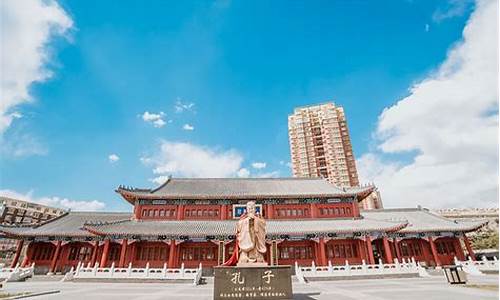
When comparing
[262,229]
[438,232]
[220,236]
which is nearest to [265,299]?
[262,229]

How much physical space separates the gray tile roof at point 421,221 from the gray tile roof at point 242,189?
641cm

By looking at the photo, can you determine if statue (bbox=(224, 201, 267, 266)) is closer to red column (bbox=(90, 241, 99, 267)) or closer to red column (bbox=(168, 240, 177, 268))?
red column (bbox=(168, 240, 177, 268))

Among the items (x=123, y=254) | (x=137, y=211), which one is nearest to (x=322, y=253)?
(x=123, y=254)

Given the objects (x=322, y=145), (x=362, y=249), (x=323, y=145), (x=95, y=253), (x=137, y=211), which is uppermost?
(x=322, y=145)

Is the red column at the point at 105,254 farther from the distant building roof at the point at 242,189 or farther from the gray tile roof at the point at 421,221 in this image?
the gray tile roof at the point at 421,221

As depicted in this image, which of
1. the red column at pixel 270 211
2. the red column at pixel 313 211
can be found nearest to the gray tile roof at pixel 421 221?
the red column at pixel 313 211

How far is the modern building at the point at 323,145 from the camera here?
6400cm

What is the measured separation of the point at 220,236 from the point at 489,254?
121 feet

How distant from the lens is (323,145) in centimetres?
6925

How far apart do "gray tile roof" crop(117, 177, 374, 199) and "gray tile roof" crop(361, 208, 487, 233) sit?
641cm

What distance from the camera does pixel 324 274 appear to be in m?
19.7

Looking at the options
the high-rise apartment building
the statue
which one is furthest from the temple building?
the high-rise apartment building

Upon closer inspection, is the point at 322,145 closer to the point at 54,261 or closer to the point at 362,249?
the point at 362,249

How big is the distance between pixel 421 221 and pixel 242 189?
66.7ft
